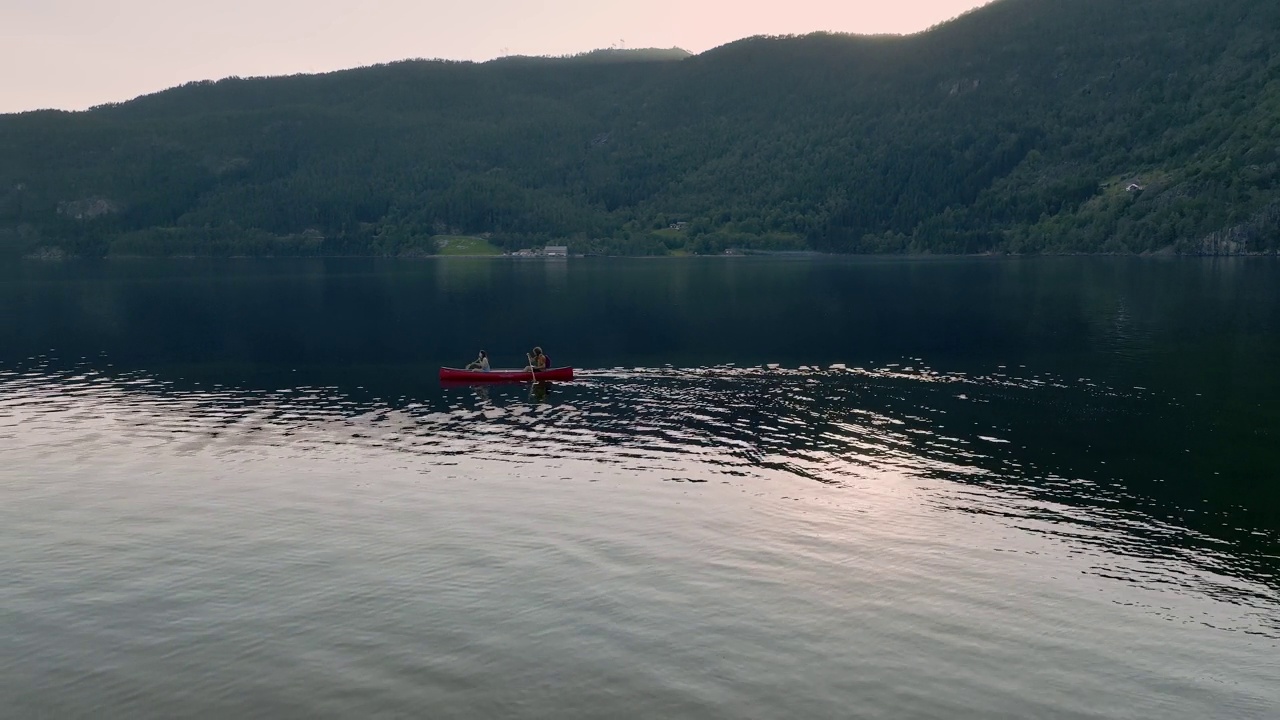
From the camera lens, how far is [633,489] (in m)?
56.0

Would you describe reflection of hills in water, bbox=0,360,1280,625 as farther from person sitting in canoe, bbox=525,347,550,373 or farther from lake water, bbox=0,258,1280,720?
person sitting in canoe, bbox=525,347,550,373

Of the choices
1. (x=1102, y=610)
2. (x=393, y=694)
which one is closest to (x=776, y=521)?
(x=1102, y=610)

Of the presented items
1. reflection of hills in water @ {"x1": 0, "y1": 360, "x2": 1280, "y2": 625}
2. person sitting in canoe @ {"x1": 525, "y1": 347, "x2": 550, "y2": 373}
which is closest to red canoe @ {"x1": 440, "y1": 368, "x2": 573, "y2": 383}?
person sitting in canoe @ {"x1": 525, "y1": 347, "x2": 550, "y2": 373}

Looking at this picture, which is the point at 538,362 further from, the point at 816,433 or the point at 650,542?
the point at 650,542

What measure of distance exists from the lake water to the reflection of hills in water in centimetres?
35

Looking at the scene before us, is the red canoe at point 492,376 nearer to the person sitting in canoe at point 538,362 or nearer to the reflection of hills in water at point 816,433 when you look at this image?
the person sitting in canoe at point 538,362

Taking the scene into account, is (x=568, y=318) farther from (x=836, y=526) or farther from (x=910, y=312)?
(x=836, y=526)

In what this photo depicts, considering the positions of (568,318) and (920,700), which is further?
(568,318)

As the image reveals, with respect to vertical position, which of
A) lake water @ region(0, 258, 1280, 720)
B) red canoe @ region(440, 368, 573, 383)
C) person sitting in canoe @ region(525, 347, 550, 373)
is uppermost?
person sitting in canoe @ region(525, 347, 550, 373)

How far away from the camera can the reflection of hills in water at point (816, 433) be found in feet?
163

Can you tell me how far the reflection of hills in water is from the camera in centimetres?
4969

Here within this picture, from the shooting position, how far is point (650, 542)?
4672 centimetres

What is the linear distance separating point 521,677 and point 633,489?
23.0 m

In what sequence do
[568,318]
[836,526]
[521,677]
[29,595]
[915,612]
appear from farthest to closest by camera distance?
[568,318] < [836,526] < [29,595] < [915,612] < [521,677]
